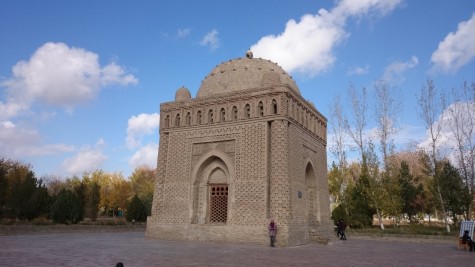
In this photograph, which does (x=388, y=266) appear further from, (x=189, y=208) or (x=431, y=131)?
(x=431, y=131)

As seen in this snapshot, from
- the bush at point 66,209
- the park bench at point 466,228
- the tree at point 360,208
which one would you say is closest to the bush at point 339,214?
the tree at point 360,208

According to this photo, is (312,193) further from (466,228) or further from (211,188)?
(466,228)

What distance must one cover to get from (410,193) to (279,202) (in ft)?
70.3

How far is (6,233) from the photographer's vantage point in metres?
18.6

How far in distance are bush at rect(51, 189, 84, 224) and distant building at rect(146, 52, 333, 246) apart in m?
7.04

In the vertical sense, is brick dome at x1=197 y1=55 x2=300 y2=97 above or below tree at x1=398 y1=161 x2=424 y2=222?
above

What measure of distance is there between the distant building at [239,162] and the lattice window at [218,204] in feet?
0.16

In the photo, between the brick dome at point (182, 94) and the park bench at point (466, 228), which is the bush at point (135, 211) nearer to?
the brick dome at point (182, 94)

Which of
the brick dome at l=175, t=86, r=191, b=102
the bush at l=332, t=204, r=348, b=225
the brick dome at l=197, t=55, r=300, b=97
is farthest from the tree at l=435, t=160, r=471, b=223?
the brick dome at l=175, t=86, r=191, b=102

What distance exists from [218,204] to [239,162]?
2.64 m

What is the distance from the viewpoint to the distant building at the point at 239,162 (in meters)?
17.0

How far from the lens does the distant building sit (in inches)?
667

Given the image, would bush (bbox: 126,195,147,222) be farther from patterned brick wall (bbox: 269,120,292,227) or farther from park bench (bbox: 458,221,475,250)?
park bench (bbox: 458,221,475,250)

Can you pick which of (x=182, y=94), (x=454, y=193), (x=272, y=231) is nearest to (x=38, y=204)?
(x=182, y=94)
